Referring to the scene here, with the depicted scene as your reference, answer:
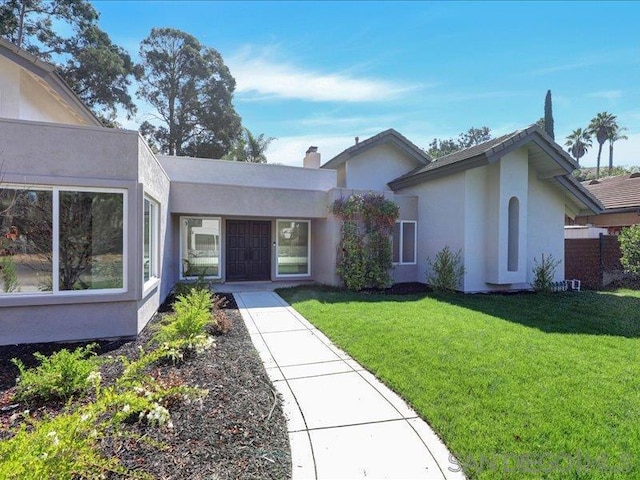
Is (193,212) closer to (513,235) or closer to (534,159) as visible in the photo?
(513,235)

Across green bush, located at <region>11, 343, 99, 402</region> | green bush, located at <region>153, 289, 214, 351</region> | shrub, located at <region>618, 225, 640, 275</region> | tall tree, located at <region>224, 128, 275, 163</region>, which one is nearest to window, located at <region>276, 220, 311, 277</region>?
green bush, located at <region>153, 289, 214, 351</region>

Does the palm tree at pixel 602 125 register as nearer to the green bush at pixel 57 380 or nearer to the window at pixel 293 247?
the window at pixel 293 247

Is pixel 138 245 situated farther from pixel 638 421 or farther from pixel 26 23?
pixel 26 23

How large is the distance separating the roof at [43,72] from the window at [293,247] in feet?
27.0

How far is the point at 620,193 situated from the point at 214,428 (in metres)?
24.5

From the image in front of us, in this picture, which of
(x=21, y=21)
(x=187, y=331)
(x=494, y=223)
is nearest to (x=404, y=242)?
(x=494, y=223)

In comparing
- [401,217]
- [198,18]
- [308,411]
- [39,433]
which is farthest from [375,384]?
[198,18]

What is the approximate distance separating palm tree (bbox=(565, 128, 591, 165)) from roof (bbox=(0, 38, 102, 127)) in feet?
243

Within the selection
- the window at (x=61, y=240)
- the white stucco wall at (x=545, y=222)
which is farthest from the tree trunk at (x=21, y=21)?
the white stucco wall at (x=545, y=222)

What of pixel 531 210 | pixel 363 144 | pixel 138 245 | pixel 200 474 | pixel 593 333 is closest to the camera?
pixel 200 474

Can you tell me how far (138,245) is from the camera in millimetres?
7109

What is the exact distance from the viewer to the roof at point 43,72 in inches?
315

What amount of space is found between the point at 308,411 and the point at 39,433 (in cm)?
267

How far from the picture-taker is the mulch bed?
10.6ft
